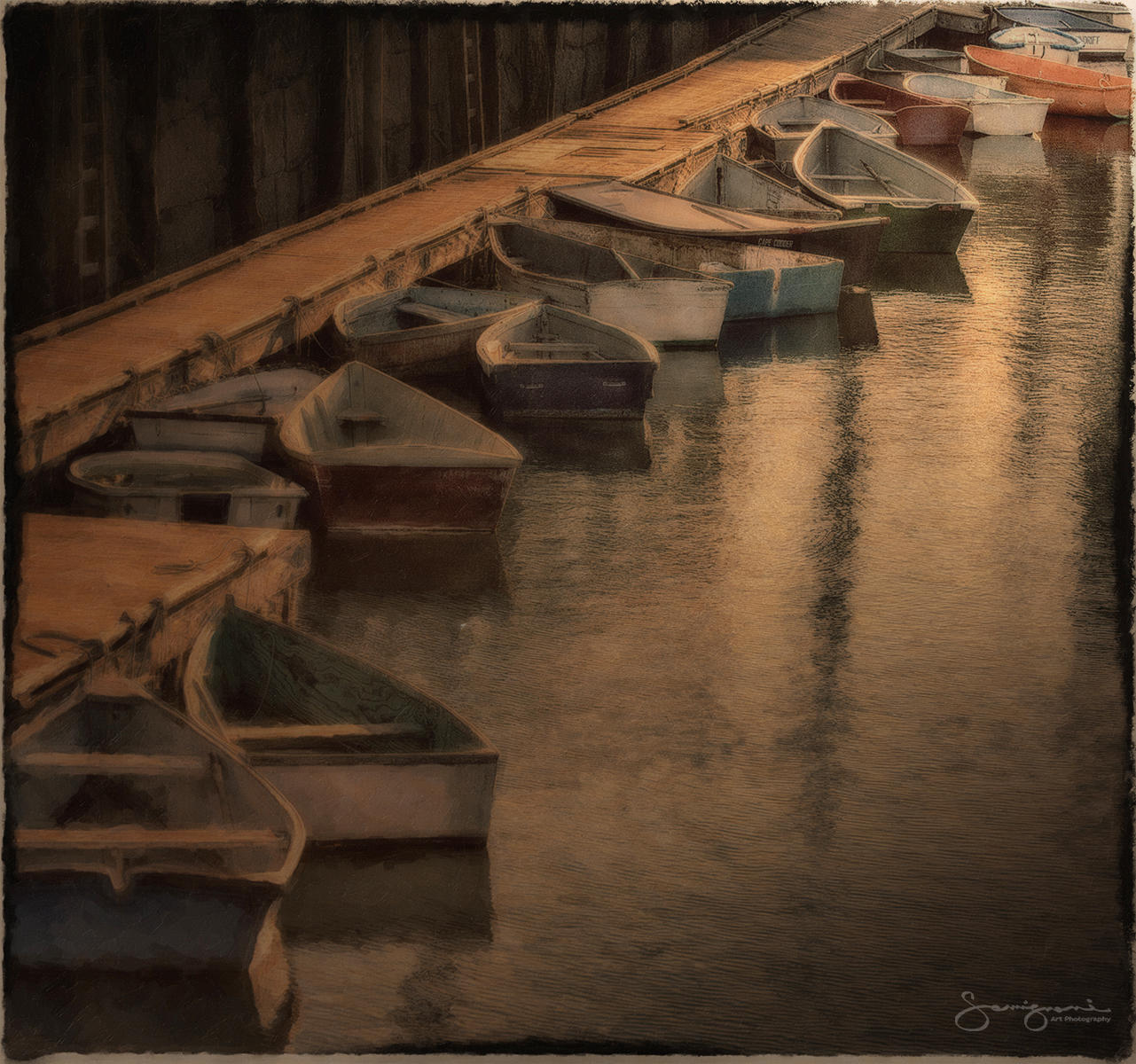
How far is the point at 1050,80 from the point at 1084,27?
8.99m

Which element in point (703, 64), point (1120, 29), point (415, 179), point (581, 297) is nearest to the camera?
point (1120, 29)

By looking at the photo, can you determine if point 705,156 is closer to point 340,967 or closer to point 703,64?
point 703,64

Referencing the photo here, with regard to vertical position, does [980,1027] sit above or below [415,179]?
below

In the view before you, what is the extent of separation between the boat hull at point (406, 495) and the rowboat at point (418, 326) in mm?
1936

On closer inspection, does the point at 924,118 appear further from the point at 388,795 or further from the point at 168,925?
the point at 168,925

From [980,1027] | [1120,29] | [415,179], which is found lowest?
[980,1027]

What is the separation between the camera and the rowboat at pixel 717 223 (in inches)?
449

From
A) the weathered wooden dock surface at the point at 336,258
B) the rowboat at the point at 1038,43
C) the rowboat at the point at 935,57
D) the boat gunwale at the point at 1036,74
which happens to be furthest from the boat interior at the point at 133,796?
the rowboat at the point at 935,57

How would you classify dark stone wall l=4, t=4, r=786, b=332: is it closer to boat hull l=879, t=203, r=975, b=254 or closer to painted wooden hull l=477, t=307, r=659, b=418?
painted wooden hull l=477, t=307, r=659, b=418

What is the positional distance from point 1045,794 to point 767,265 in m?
6.85

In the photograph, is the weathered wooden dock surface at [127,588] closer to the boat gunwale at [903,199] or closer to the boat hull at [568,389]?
the boat hull at [568,389]

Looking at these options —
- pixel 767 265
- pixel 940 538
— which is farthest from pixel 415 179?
pixel 940 538

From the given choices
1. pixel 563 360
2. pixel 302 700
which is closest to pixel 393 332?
pixel 563 360

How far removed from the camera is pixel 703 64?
1956cm
